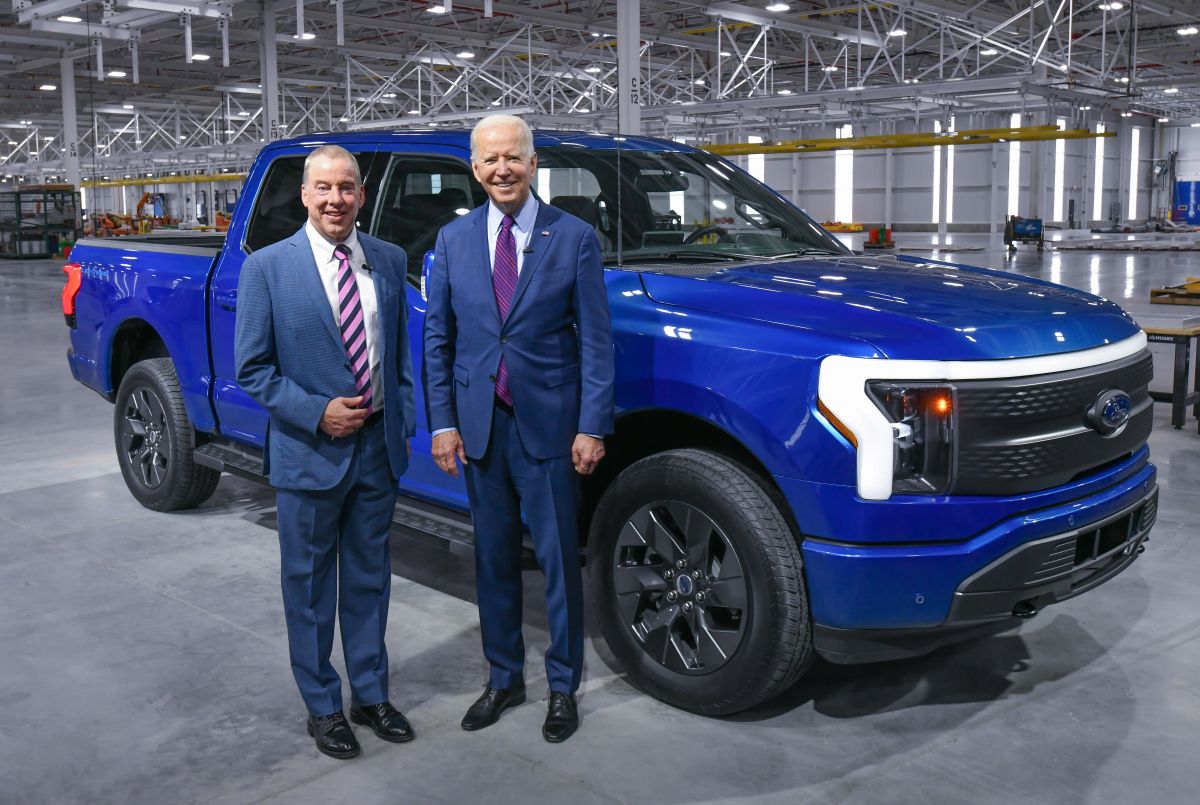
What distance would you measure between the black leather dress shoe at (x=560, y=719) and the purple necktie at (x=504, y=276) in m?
0.90

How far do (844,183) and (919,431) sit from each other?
46340 mm

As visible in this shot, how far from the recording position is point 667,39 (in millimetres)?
28875

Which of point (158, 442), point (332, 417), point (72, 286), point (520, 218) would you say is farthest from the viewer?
point (72, 286)

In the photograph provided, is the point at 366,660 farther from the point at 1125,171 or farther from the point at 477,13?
the point at 1125,171

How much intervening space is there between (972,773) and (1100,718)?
608mm

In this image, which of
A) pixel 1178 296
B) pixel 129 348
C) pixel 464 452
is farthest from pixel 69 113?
pixel 464 452

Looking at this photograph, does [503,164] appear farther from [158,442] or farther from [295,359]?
[158,442]

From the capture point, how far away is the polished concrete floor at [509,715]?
118 inches

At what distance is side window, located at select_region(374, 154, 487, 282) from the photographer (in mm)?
4184

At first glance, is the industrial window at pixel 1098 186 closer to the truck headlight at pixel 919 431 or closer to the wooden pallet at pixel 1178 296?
the wooden pallet at pixel 1178 296

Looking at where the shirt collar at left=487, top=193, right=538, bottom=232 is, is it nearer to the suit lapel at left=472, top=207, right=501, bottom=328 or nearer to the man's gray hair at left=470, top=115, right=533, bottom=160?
the suit lapel at left=472, top=207, right=501, bottom=328

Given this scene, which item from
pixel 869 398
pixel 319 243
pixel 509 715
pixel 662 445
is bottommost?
pixel 509 715

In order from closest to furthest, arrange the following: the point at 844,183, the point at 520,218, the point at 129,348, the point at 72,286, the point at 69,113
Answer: the point at 520,218 → the point at 129,348 → the point at 72,286 → the point at 69,113 → the point at 844,183

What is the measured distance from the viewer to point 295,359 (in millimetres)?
3104
